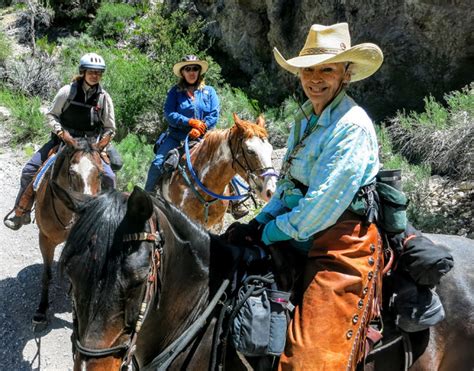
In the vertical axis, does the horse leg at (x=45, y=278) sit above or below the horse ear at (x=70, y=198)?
below

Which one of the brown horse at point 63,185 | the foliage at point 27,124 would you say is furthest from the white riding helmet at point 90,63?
the foliage at point 27,124

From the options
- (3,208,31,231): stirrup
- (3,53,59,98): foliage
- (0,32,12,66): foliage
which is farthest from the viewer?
(0,32,12,66): foliage

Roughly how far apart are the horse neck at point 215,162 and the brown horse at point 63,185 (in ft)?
4.03

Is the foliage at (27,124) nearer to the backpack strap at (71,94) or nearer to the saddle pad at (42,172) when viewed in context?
the backpack strap at (71,94)

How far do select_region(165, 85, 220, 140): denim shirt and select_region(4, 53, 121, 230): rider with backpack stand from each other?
85 cm

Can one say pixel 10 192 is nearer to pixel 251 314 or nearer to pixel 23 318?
pixel 23 318

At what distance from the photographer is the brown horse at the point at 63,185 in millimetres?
5008

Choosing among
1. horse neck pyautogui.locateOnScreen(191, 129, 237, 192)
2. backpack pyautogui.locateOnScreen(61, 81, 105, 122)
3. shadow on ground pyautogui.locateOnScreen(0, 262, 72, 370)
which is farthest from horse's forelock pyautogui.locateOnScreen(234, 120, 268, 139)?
shadow on ground pyautogui.locateOnScreen(0, 262, 72, 370)

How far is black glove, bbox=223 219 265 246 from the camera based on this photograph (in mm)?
2770

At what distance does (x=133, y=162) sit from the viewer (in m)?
9.48

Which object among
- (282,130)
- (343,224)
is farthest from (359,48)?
(282,130)

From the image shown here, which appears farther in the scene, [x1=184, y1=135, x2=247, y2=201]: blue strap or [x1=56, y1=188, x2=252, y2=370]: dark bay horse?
[x1=184, y1=135, x2=247, y2=201]: blue strap

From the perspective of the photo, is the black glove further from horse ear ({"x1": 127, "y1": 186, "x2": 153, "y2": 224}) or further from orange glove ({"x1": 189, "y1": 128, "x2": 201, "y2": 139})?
orange glove ({"x1": 189, "y1": 128, "x2": 201, "y2": 139})

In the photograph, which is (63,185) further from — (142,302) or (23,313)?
(142,302)
